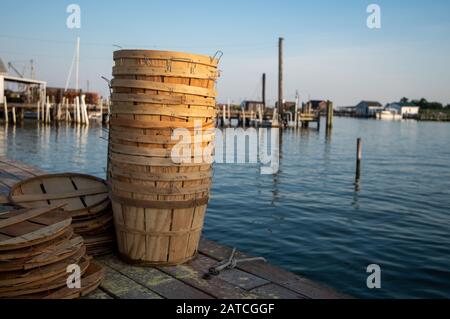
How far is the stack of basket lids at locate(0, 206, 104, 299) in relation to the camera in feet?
11.3

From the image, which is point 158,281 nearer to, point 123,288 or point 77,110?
point 123,288

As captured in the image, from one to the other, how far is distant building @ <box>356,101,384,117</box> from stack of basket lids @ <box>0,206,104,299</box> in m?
167

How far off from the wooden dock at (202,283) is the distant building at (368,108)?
16544 centimetres

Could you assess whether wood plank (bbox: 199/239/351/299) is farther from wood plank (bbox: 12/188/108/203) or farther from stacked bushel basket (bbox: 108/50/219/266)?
wood plank (bbox: 12/188/108/203)

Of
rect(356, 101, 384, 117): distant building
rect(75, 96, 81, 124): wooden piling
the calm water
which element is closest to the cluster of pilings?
rect(75, 96, 81, 124): wooden piling

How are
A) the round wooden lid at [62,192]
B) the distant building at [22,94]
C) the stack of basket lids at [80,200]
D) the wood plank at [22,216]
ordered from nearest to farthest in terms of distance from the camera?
the wood plank at [22,216] → the stack of basket lids at [80,200] → the round wooden lid at [62,192] → the distant building at [22,94]

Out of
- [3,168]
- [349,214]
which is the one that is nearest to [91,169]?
[3,168]

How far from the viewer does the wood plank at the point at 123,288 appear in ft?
12.5

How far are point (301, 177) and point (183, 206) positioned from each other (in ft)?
52.0

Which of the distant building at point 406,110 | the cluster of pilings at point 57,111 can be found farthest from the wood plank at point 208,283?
the distant building at point 406,110

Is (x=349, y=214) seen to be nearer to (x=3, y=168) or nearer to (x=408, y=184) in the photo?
(x=408, y=184)

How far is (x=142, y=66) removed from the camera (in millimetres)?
4344

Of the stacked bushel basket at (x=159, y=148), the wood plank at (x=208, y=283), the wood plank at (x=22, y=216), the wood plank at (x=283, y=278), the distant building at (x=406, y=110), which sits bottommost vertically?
the wood plank at (x=283, y=278)

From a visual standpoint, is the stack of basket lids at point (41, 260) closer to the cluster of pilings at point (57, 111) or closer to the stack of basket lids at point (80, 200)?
the stack of basket lids at point (80, 200)
